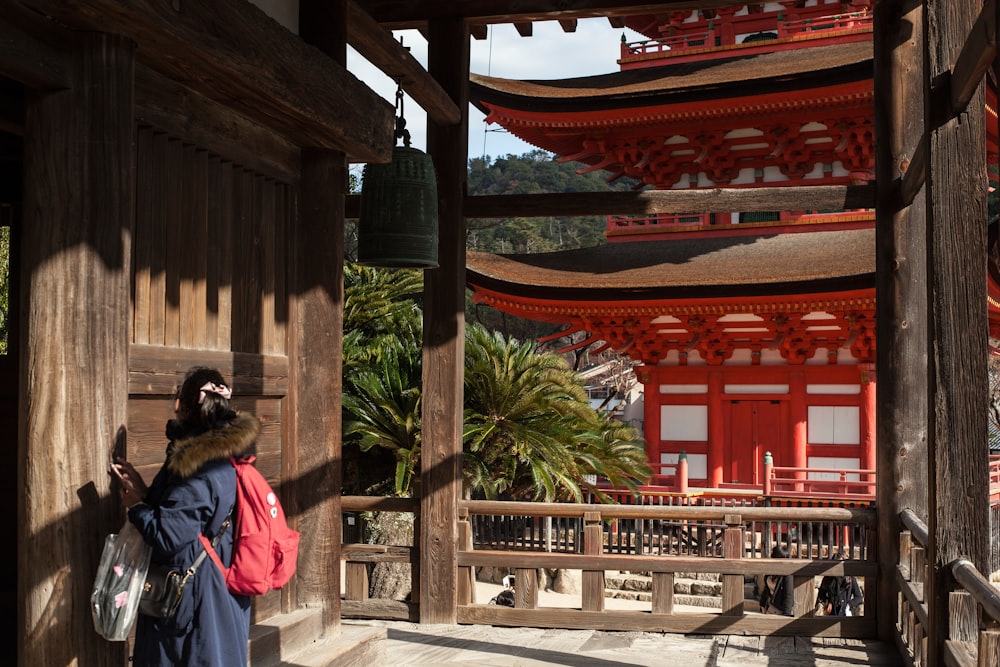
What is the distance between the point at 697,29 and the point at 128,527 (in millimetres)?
16789

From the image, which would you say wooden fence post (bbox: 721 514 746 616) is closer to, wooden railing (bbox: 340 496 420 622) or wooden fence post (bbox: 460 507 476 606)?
wooden fence post (bbox: 460 507 476 606)

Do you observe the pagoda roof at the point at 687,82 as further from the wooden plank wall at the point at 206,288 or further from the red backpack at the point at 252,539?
the red backpack at the point at 252,539


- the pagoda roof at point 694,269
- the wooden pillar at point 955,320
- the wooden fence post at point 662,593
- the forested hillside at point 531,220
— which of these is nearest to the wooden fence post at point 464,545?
the wooden fence post at point 662,593

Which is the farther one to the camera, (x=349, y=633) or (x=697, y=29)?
(x=697, y=29)

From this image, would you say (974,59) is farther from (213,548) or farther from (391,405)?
(391,405)

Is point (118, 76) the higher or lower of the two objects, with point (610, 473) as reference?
higher

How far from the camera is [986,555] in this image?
16.0 feet

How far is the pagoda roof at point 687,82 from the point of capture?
50.2 feet

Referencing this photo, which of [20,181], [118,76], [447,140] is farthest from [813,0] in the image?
[118,76]

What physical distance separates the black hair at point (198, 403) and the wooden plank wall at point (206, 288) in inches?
25.2

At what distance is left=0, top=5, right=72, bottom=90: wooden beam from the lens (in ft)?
11.6

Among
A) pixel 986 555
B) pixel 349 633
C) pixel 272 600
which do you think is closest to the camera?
pixel 986 555

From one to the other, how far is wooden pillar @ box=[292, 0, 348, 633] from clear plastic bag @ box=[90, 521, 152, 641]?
2006mm

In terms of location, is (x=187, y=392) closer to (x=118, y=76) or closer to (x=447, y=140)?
(x=118, y=76)
